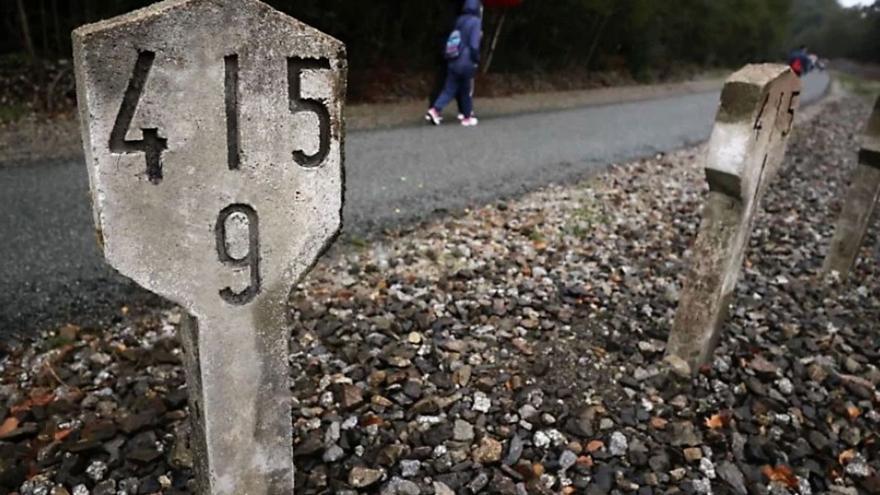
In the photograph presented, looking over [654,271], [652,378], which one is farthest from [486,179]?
[652,378]

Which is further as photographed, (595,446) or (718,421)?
(718,421)

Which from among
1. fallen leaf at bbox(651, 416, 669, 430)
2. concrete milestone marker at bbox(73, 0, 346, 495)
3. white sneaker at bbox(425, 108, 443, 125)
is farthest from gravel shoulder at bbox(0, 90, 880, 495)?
white sneaker at bbox(425, 108, 443, 125)

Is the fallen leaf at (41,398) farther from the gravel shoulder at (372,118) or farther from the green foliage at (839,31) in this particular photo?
the green foliage at (839,31)

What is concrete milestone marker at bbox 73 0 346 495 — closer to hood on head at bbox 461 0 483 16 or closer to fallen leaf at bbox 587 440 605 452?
fallen leaf at bbox 587 440 605 452

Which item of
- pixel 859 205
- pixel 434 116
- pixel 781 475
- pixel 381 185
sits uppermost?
pixel 859 205

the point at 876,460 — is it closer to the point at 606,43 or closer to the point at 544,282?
the point at 544,282

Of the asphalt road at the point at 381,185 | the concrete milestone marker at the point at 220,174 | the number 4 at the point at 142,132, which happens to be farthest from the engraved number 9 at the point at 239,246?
the asphalt road at the point at 381,185

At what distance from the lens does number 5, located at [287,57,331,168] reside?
5.25 ft

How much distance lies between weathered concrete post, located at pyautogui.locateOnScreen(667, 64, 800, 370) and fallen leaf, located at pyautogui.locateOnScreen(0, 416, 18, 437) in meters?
3.05

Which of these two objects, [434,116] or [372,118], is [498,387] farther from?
[372,118]

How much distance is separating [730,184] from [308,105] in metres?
2.14

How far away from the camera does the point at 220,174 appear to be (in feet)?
5.20

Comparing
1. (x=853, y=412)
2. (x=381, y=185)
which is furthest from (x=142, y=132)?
(x=381, y=185)

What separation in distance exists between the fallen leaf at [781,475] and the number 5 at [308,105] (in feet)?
7.51
